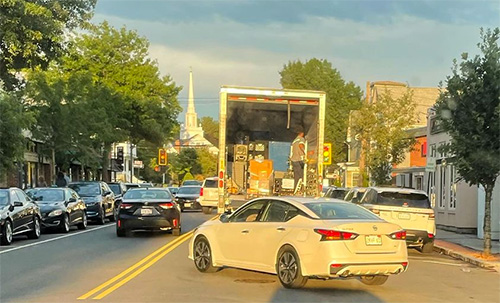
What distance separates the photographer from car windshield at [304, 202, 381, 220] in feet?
36.6

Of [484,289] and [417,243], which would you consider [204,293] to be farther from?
[417,243]

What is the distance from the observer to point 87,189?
29.3 meters

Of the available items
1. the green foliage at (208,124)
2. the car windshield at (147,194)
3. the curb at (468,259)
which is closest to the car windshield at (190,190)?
the car windshield at (147,194)

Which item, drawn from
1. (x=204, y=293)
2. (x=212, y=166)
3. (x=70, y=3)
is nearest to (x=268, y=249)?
(x=204, y=293)

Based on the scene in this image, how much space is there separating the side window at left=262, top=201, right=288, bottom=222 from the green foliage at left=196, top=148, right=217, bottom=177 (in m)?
93.9

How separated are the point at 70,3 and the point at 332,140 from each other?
4256cm

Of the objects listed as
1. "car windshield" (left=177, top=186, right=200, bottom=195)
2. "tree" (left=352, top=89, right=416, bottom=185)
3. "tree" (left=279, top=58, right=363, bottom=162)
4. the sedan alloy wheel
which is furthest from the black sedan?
"tree" (left=279, top=58, right=363, bottom=162)

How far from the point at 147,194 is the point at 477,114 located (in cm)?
1021

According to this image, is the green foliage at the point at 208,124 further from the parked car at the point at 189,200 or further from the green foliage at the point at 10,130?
the green foliage at the point at 10,130

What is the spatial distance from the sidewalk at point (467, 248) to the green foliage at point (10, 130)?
14144 mm

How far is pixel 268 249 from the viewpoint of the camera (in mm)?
11477

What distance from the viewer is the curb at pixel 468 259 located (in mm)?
15879

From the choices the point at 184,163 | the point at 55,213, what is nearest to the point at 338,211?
the point at 55,213

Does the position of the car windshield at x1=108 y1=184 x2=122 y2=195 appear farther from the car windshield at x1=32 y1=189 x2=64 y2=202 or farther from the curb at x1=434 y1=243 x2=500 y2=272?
the curb at x1=434 y1=243 x2=500 y2=272
